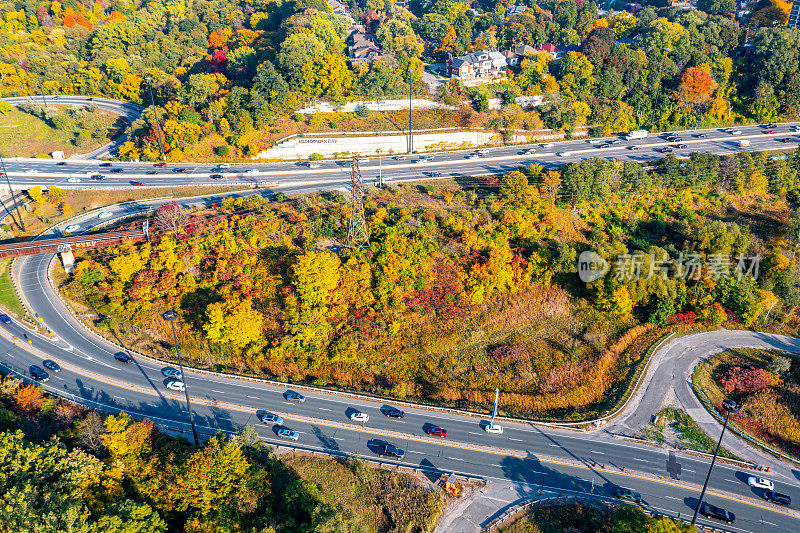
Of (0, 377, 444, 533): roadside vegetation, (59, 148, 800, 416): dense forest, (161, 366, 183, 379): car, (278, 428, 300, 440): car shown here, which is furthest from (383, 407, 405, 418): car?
(161, 366, 183, 379): car

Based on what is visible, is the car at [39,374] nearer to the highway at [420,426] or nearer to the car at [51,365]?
the highway at [420,426]

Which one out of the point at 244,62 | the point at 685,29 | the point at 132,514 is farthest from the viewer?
the point at 685,29

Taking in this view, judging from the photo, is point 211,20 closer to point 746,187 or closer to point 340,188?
point 340,188

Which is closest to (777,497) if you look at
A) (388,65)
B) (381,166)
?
(381,166)

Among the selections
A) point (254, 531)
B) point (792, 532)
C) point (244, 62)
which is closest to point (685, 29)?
point (244, 62)

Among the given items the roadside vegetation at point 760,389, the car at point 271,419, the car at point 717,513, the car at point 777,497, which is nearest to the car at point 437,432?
the car at point 271,419

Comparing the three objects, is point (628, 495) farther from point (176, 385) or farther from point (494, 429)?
point (176, 385)
